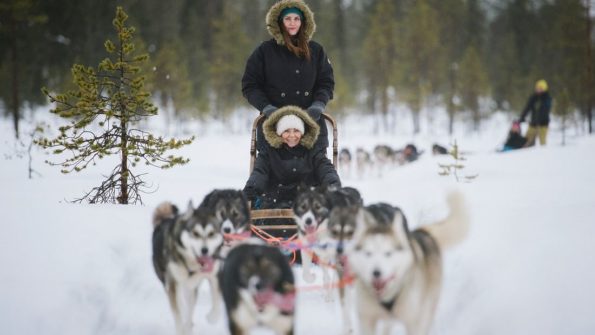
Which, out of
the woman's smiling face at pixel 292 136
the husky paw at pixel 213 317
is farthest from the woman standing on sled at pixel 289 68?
the husky paw at pixel 213 317

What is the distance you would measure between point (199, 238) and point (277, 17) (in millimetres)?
3012

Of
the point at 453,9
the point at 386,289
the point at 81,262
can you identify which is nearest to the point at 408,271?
the point at 386,289

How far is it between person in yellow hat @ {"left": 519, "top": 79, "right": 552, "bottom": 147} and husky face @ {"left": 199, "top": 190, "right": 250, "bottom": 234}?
1212 cm

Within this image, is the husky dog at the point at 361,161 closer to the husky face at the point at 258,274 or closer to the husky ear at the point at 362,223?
the husky ear at the point at 362,223

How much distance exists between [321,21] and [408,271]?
117 ft

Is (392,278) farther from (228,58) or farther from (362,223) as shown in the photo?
(228,58)

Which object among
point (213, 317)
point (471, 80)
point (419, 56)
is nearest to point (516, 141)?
point (213, 317)

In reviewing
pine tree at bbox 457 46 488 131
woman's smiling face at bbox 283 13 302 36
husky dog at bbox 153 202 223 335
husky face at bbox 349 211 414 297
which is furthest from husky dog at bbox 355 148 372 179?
pine tree at bbox 457 46 488 131

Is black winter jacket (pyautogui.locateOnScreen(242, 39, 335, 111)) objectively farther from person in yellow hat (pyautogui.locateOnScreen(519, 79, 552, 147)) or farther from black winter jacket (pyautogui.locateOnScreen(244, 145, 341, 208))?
person in yellow hat (pyautogui.locateOnScreen(519, 79, 552, 147))

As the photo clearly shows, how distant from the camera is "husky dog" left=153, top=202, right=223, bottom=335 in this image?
2.79 metres

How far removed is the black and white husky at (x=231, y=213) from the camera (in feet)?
11.0

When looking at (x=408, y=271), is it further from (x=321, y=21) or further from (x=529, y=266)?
(x=321, y=21)

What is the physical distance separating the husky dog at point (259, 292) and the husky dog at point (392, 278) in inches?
15.0

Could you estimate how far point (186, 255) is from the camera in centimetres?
287
